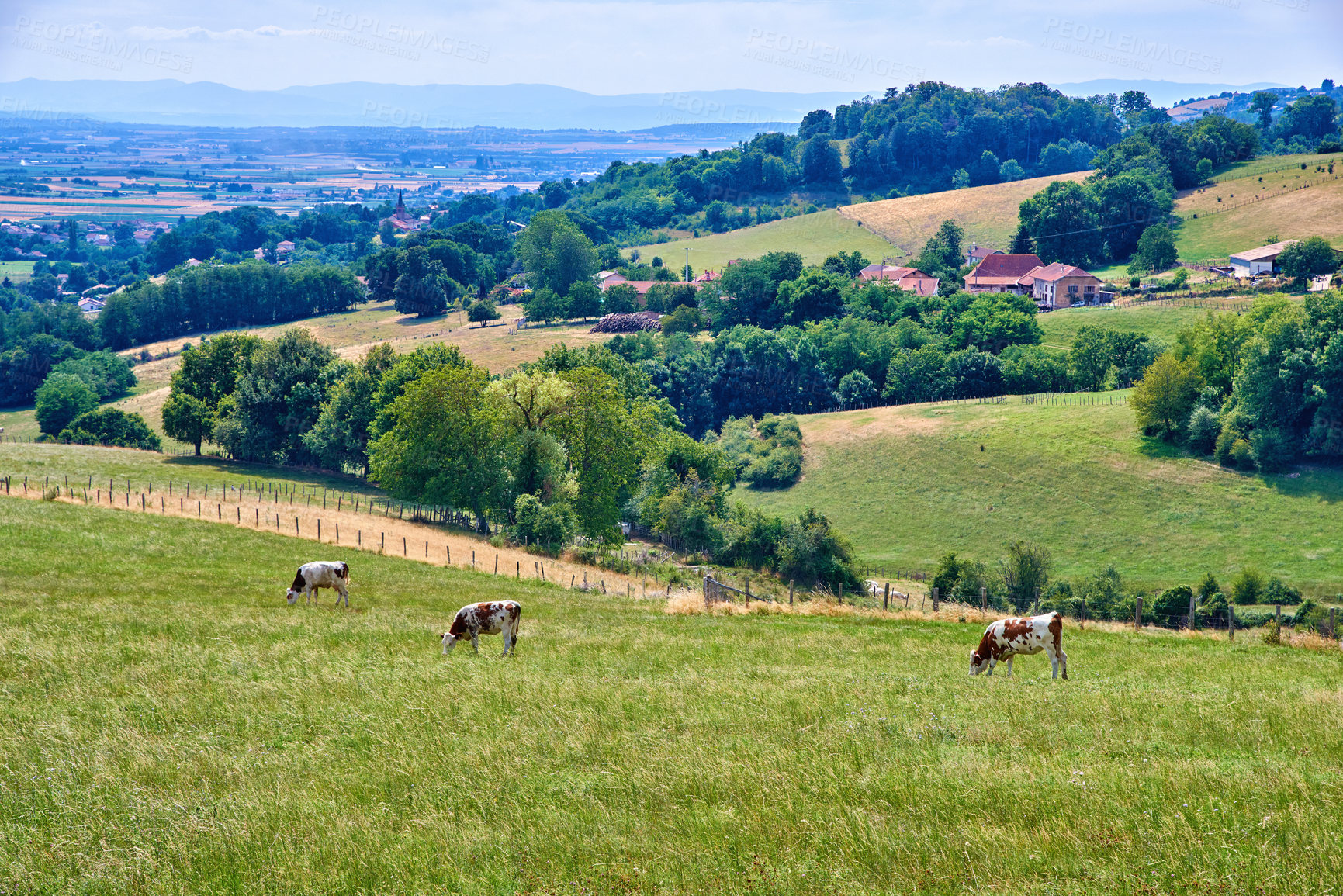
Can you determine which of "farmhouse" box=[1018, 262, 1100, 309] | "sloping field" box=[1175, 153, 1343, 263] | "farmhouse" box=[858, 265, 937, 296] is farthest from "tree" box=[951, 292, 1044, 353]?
"sloping field" box=[1175, 153, 1343, 263]

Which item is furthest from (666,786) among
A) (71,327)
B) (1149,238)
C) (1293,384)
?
(71,327)

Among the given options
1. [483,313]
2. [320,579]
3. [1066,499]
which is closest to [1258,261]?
[1066,499]

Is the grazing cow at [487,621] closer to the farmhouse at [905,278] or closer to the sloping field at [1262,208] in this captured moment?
the farmhouse at [905,278]

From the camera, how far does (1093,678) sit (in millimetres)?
20656

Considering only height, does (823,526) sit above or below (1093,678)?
below

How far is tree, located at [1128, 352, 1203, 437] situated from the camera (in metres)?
87.9

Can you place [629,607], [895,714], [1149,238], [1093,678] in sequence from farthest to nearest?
[1149,238] < [629,607] < [1093,678] < [895,714]

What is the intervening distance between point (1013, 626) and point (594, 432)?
48.6 meters

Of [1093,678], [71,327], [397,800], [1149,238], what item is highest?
[1149,238]

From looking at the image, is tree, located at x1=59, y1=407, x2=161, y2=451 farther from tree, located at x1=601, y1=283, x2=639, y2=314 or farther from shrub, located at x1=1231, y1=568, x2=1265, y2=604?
shrub, located at x1=1231, y1=568, x2=1265, y2=604

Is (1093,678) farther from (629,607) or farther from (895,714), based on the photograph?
(629,607)

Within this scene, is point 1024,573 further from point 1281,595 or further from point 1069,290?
point 1069,290

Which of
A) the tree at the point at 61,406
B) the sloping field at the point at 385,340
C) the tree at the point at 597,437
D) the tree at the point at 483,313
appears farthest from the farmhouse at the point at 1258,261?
the tree at the point at 61,406

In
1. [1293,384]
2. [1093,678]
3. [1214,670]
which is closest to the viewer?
[1093,678]
